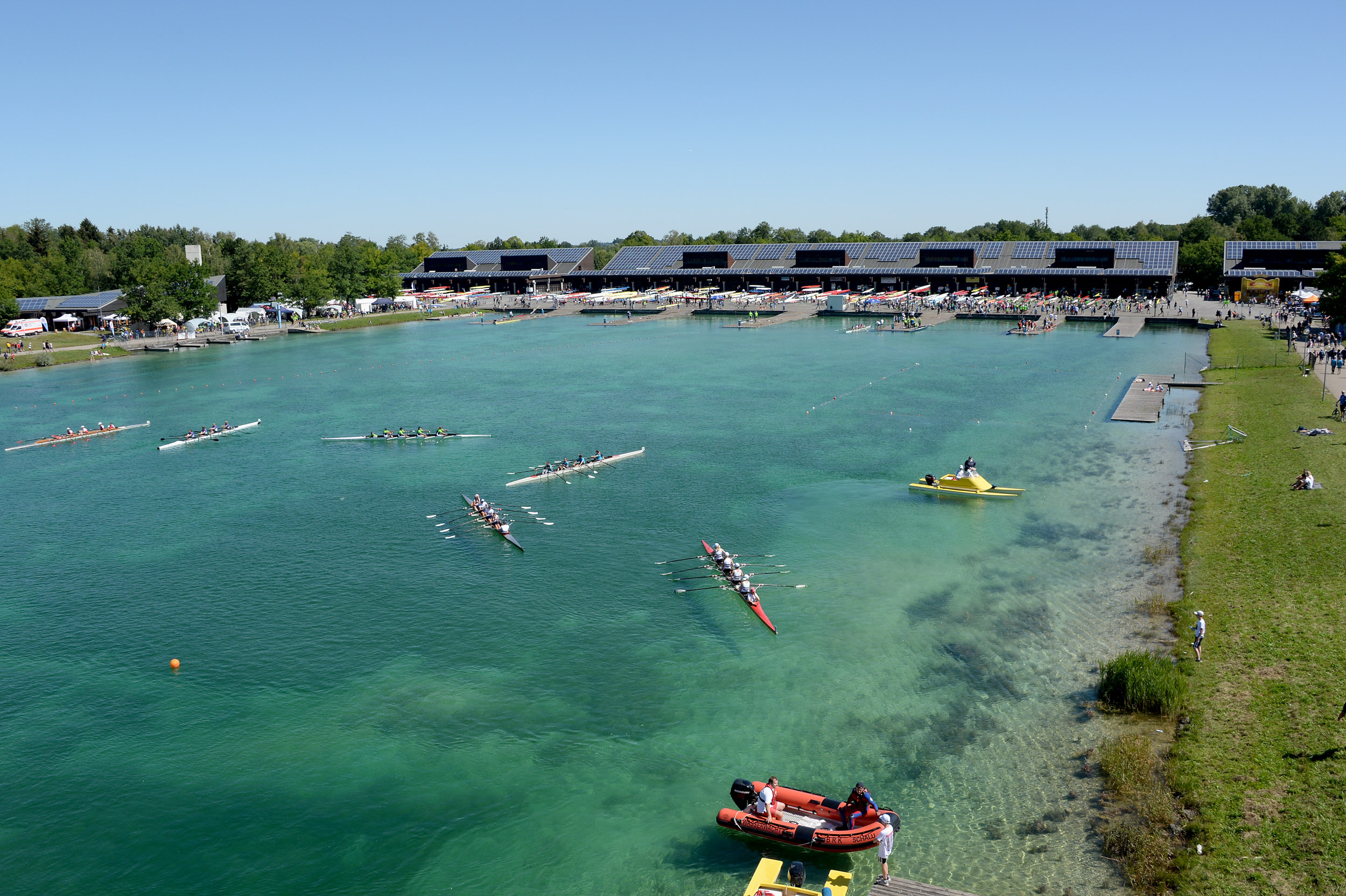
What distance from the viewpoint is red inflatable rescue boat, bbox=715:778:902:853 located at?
52.3 ft

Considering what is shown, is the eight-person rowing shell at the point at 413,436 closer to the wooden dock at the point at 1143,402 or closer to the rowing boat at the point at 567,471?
the rowing boat at the point at 567,471

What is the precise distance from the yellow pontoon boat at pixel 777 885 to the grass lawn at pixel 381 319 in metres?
105

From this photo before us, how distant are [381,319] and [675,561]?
324 ft

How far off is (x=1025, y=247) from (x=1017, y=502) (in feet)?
319

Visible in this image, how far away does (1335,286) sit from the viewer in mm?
57688

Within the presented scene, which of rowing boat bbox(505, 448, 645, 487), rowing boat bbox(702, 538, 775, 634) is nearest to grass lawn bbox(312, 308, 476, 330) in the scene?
rowing boat bbox(505, 448, 645, 487)

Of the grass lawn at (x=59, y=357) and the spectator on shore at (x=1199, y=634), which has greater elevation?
the grass lawn at (x=59, y=357)

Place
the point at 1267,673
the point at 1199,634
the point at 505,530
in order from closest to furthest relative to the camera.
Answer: the point at 1267,673
the point at 1199,634
the point at 505,530

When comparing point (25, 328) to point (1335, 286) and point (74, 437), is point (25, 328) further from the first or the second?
point (1335, 286)

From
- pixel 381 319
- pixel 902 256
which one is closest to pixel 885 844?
pixel 381 319

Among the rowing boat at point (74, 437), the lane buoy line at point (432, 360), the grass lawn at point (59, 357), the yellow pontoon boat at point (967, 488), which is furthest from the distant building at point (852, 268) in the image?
the rowing boat at point (74, 437)

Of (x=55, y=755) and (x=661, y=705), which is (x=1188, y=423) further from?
(x=55, y=755)

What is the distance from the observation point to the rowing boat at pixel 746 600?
25.4 metres

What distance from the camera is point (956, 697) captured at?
21297 mm
